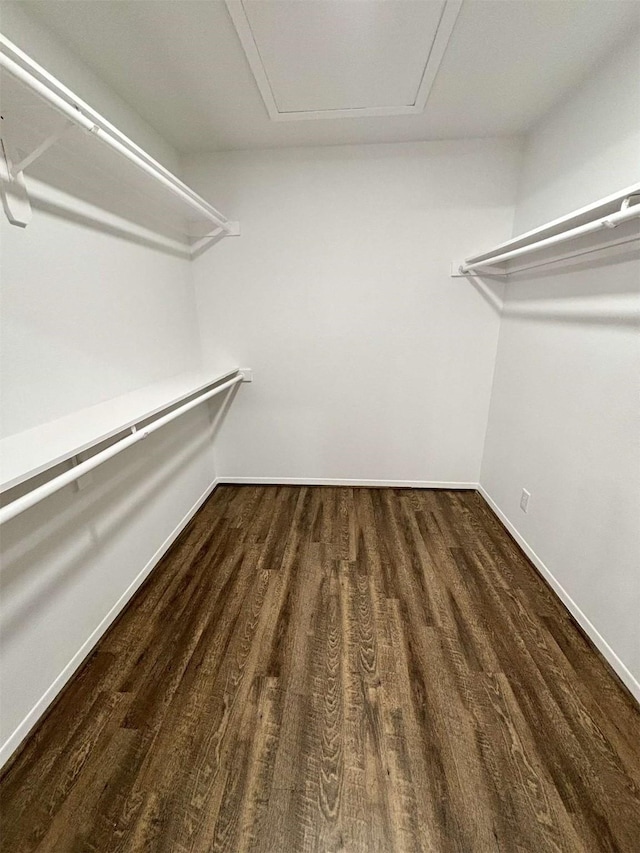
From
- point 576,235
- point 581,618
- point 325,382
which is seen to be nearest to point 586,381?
point 576,235

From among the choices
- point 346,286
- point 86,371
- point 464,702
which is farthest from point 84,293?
point 464,702

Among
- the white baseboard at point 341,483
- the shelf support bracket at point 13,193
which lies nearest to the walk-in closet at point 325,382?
the shelf support bracket at point 13,193

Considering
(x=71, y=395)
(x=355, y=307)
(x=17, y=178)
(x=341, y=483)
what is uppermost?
(x=17, y=178)

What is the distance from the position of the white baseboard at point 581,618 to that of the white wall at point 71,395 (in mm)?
2131

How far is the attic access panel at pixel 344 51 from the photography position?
1160 millimetres

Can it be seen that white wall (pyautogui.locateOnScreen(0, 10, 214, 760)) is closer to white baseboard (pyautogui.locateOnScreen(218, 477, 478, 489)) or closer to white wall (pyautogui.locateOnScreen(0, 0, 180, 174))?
white wall (pyautogui.locateOnScreen(0, 0, 180, 174))

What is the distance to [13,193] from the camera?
106 centimetres

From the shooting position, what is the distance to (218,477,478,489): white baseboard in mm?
2689

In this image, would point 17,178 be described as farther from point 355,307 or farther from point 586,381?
point 586,381

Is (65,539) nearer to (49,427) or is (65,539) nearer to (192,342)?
(49,427)

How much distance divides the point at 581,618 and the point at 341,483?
5.40 ft

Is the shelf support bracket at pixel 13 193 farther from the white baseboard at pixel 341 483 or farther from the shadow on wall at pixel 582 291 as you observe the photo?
the shadow on wall at pixel 582 291

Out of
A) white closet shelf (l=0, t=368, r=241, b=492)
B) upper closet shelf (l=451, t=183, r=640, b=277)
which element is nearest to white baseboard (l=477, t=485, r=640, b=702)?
upper closet shelf (l=451, t=183, r=640, b=277)

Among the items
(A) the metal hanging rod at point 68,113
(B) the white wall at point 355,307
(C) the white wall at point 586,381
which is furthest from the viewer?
(B) the white wall at point 355,307
